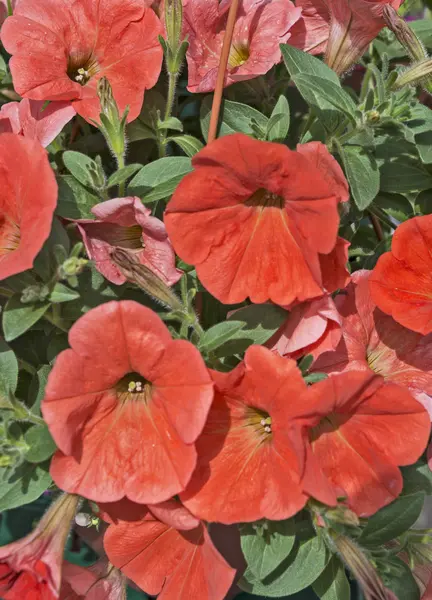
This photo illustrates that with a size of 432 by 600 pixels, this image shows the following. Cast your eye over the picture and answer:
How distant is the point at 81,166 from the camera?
1017 millimetres

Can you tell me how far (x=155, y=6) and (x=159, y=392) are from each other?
643mm

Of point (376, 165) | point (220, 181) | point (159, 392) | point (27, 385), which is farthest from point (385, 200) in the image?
point (27, 385)

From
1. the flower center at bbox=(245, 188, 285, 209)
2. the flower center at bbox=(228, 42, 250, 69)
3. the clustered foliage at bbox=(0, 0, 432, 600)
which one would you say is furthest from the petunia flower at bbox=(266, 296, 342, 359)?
the flower center at bbox=(228, 42, 250, 69)

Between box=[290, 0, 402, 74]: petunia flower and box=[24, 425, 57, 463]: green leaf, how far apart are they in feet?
2.30

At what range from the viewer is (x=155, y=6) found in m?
1.14

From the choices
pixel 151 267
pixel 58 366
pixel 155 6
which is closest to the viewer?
pixel 58 366

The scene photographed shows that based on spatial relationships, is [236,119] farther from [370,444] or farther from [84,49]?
[370,444]

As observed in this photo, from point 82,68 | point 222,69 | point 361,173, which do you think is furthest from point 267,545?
point 82,68

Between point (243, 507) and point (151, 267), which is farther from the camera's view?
point (151, 267)

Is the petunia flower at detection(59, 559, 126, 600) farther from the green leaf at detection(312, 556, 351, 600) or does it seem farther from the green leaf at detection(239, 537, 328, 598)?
the green leaf at detection(312, 556, 351, 600)

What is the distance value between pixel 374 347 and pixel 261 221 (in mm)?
280

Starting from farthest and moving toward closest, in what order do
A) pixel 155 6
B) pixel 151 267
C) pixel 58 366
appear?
1. pixel 155 6
2. pixel 151 267
3. pixel 58 366

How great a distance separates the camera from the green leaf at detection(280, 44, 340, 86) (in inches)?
40.1

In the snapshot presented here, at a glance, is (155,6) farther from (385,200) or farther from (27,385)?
(27,385)
